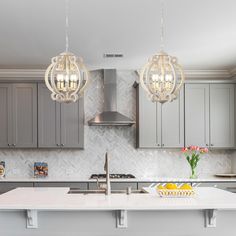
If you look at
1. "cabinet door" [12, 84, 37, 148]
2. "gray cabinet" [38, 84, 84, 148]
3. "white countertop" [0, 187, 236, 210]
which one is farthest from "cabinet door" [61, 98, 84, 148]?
"white countertop" [0, 187, 236, 210]

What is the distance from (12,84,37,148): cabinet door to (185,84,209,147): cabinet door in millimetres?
2346

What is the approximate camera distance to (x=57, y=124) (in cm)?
593

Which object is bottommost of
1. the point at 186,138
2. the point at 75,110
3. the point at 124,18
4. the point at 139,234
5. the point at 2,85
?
the point at 139,234

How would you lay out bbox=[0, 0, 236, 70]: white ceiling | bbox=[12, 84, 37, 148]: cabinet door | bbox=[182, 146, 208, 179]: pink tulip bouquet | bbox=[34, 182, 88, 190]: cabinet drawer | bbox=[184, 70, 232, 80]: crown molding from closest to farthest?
bbox=[0, 0, 236, 70]: white ceiling
bbox=[34, 182, 88, 190]: cabinet drawer
bbox=[182, 146, 208, 179]: pink tulip bouquet
bbox=[12, 84, 37, 148]: cabinet door
bbox=[184, 70, 232, 80]: crown molding

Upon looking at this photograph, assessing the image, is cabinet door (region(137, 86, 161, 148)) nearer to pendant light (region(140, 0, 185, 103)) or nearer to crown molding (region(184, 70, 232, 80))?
crown molding (region(184, 70, 232, 80))

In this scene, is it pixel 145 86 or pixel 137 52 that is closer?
pixel 145 86

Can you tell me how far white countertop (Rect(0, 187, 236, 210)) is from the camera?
2955 millimetres

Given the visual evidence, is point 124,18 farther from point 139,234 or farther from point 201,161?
point 201,161

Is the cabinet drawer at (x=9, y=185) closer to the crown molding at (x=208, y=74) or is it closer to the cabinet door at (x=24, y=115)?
the cabinet door at (x=24, y=115)

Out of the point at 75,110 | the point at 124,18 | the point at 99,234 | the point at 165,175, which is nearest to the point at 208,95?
the point at 165,175

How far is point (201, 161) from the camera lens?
631 cm

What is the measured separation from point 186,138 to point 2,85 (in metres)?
2.94

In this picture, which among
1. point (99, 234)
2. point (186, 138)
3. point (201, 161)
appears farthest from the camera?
point (201, 161)

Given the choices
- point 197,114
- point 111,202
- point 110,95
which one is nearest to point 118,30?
point 111,202
